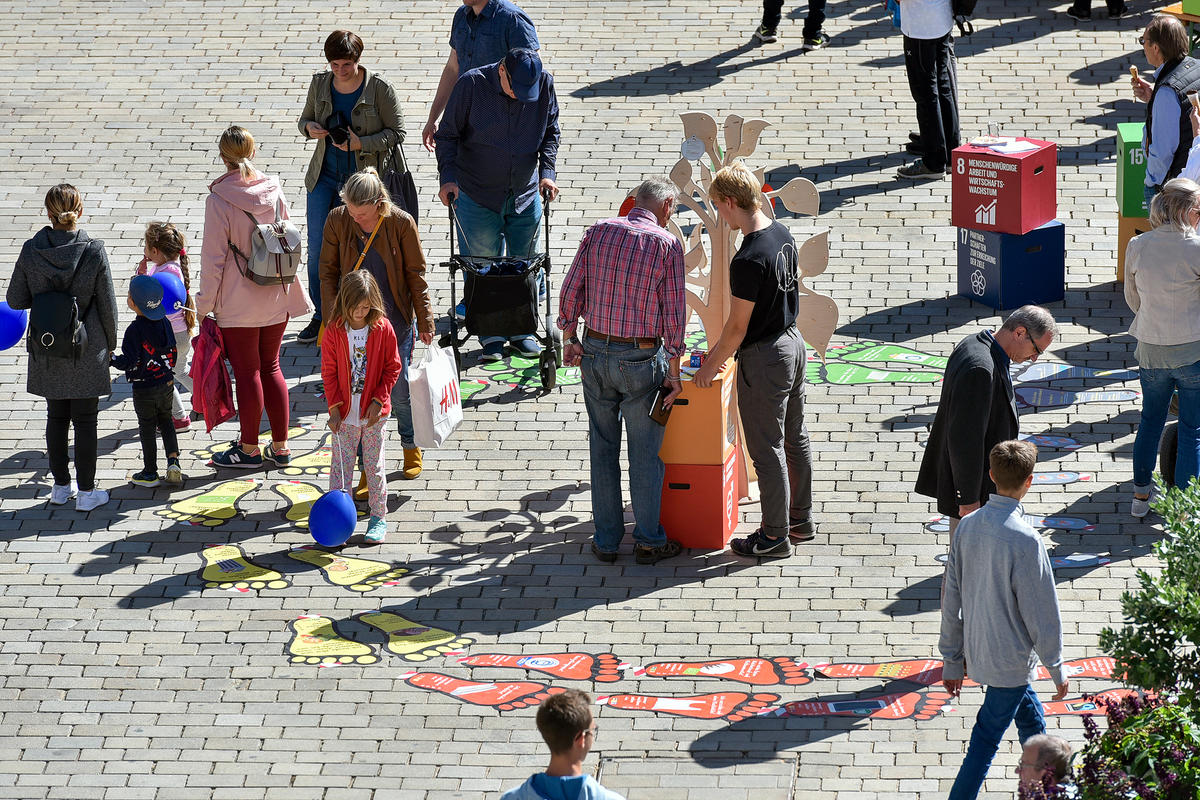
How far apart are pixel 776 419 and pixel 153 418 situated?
363cm

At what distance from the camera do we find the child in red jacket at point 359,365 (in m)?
8.73

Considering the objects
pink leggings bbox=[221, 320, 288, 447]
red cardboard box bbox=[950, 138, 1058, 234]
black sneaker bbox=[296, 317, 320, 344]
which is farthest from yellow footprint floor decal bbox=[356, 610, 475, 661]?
red cardboard box bbox=[950, 138, 1058, 234]

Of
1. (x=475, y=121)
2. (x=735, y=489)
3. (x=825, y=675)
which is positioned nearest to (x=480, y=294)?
(x=475, y=121)

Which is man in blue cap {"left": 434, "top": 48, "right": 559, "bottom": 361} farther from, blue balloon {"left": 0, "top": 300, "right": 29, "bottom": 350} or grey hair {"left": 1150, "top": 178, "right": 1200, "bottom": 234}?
grey hair {"left": 1150, "top": 178, "right": 1200, "bottom": 234}

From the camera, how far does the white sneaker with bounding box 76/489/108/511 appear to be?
30.8 ft

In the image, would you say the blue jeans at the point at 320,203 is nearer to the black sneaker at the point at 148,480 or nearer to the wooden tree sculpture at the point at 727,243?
the black sneaker at the point at 148,480

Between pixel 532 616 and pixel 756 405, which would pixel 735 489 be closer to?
pixel 756 405

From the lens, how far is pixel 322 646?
26.0 ft

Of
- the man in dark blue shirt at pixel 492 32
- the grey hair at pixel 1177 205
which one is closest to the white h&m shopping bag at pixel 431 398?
the man in dark blue shirt at pixel 492 32

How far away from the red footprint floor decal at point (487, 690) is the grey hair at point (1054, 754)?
2.39 metres

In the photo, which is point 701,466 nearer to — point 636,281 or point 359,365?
point 636,281

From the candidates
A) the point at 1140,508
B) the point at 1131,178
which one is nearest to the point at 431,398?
the point at 1140,508

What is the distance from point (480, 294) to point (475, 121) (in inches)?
45.9

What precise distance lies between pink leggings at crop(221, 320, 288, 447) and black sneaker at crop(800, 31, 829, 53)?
7998 millimetres
